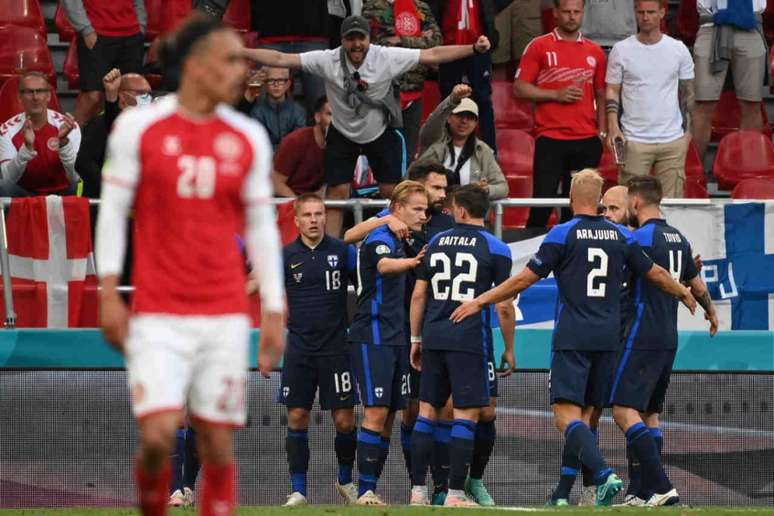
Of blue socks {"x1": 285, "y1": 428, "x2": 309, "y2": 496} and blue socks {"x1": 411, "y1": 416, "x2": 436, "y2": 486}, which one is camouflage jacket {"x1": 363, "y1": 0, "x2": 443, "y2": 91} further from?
blue socks {"x1": 411, "y1": 416, "x2": 436, "y2": 486}

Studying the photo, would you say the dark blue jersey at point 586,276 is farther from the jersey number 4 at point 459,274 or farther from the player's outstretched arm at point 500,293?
the jersey number 4 at point 459,274

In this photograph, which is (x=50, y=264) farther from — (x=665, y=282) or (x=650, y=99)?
(x=650, y=99)

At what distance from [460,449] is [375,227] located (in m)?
1.68

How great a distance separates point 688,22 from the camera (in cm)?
1605

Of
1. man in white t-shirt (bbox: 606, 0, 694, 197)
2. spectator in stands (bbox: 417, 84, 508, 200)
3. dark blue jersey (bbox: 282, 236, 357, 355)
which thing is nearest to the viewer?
dark blue jersey (bbox: 282, 236, 357, 355)

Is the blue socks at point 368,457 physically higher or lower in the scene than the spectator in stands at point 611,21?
lower

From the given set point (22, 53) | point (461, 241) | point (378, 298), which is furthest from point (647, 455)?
point (22, 53)

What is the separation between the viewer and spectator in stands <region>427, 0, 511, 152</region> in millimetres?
13648

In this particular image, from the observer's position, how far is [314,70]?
12.7 metres

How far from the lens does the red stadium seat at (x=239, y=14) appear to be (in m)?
15.5

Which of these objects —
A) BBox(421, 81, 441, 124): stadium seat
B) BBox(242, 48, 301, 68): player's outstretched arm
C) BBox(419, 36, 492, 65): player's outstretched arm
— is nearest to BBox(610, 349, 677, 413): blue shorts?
BBox(419, 36, 492, 65): player's outstretched arm

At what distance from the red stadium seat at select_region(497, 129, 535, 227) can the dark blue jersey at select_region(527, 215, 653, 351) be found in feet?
15.5

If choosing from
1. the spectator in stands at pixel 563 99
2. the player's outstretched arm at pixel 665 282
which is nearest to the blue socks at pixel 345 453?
the player's outstretched arm at pixel 665 282

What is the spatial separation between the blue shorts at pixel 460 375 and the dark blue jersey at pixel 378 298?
48 cm
